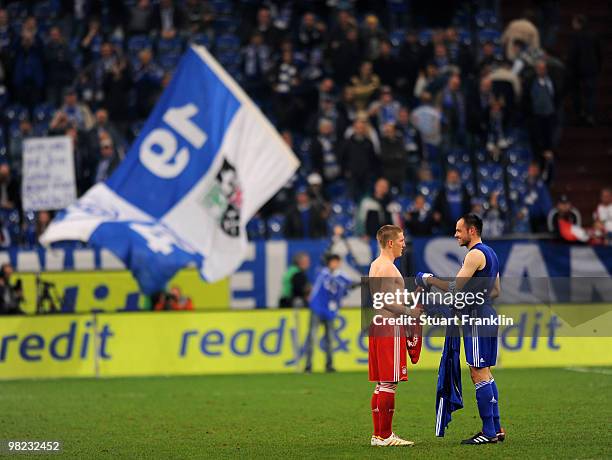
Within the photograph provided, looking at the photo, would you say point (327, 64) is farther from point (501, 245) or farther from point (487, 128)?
point (501, 245)

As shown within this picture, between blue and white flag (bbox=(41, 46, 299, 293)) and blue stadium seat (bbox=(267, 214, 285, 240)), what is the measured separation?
211 inches

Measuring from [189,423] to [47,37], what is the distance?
17.9 m

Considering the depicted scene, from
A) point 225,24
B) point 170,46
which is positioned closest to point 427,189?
point 170,46

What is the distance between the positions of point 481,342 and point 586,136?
2089 cm

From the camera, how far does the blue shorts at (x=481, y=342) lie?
1288cm

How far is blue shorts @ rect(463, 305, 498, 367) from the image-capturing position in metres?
12.9

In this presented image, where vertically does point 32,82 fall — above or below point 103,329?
above

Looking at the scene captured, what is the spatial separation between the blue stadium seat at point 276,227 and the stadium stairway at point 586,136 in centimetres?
660

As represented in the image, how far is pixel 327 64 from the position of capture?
3173 centimetres

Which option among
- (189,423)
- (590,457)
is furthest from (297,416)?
(590,457)

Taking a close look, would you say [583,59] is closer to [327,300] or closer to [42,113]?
[327,300]

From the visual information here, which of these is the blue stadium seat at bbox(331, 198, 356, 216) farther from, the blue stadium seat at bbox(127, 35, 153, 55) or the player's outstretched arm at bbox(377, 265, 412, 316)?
the player's outstretched arm at bbox(377, 265, 412, 316)

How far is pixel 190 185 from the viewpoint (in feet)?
76.2

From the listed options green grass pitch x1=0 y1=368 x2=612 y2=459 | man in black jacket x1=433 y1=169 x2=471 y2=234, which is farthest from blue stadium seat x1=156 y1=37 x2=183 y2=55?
green grass pitch x1=0 y1=368 x2=612 y2=459
